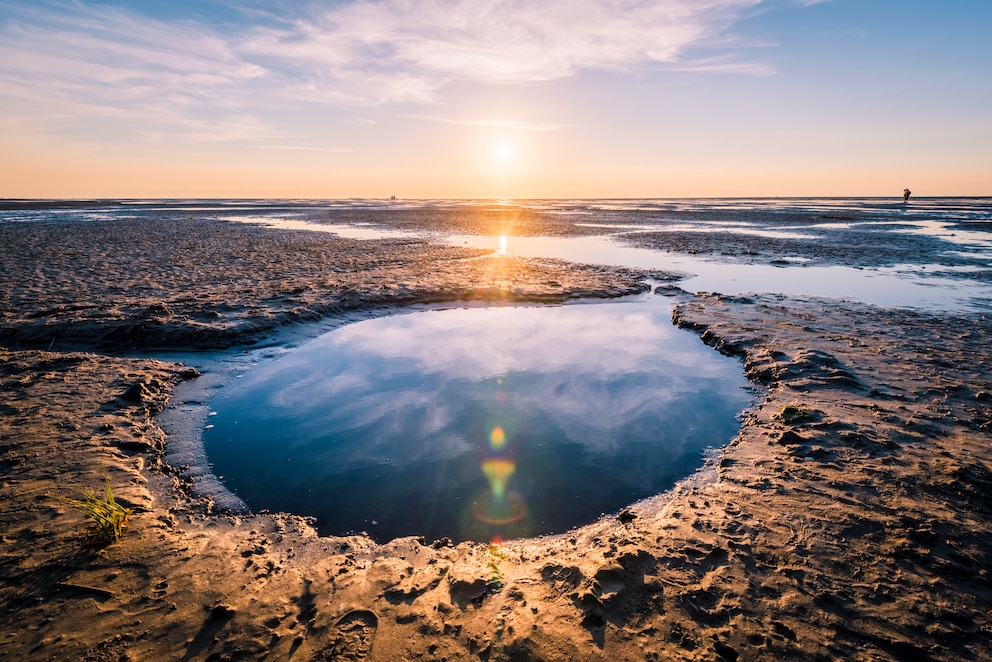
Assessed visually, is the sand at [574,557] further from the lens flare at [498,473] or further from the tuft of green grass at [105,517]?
the lens flare at [498,473]

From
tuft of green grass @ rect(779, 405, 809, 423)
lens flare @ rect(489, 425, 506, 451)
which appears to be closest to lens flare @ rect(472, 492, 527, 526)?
lens flare @ rect(489, 425, 506, 451)

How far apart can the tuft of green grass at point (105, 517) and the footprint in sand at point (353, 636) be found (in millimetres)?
2573

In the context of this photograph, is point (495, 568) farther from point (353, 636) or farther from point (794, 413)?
point (794, 413)

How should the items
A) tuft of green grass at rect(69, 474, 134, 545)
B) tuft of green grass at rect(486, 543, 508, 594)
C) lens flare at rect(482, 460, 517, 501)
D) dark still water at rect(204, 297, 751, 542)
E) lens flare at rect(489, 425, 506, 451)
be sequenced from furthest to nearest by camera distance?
lens flare at rect(489, 425, 506, 451), lens flare at rect(482, 460, 517, 501), dark still water at rect(204, 297, 751, 542), tuft of green grass at rect(69, 474, 134, 545), tuft of green grass at rect(486, 543, 508, 594)

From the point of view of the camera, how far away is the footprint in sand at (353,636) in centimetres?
342

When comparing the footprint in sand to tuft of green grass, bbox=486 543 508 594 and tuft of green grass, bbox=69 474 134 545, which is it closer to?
tuft of green grass, bbox=486 543 508 594

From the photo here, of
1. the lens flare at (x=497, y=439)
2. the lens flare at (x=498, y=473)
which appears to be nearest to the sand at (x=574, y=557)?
the lens flare at (x=498, y=473)

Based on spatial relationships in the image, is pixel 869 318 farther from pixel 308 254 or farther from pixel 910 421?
pixel 308 254

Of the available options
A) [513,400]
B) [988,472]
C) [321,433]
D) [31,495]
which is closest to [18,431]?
[31,495]

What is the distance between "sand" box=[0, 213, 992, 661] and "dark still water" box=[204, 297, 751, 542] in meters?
0.46

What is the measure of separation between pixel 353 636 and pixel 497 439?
3688 millimetres

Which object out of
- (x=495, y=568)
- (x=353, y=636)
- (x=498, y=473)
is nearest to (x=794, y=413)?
(x=498, y=473)

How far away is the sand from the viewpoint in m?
3.52

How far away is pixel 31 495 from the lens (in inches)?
199
